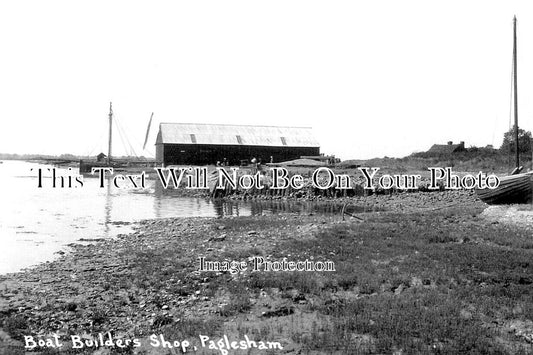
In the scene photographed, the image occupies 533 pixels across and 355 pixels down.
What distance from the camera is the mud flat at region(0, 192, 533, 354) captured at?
841 cm

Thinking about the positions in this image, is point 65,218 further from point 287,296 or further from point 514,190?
point 514,190

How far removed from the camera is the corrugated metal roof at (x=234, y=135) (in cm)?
8294

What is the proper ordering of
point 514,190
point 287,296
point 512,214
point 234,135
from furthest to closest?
point 234,135, point 514,190, point 512,214, point 287,296

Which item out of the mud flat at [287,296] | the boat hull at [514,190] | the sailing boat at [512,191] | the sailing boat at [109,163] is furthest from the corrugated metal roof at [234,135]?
the mud flat at [287,296]

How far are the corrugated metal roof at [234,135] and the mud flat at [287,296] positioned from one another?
66199mm

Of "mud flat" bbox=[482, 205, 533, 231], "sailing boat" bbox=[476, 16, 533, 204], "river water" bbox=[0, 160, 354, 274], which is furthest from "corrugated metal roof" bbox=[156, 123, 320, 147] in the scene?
"mud flat" bbox=[482, 205, 533, 231]

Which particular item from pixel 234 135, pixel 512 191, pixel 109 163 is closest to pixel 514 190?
pixel 512 191

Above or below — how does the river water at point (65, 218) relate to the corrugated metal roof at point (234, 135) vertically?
below

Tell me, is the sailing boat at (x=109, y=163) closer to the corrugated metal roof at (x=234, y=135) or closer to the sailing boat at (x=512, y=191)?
the corrugated metal roof at (x=234, y=135)

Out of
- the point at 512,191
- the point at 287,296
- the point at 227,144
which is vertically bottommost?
the point at 287,296

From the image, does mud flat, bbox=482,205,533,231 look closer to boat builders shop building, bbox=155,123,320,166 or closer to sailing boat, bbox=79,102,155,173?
boat builders shop building, bbox=155,123,320,166

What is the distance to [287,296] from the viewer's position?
1080 cm

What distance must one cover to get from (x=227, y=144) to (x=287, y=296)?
73575 millimetres

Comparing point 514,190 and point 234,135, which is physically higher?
point 234,135
